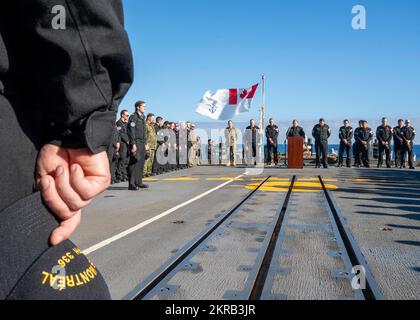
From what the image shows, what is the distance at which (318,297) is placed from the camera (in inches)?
118

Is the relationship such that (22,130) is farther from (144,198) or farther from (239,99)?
(239,99)

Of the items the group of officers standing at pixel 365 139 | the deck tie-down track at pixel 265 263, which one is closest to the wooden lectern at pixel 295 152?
the group of officers standing at pixel 365 139

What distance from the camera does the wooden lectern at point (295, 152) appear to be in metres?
18.3

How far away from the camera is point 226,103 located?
2652 centimetres

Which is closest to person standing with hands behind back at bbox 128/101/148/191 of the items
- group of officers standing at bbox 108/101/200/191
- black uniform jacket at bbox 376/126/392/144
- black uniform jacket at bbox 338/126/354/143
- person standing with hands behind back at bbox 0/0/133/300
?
group of officers standing at bbox 108/101/200/191

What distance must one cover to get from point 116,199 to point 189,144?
1276cm

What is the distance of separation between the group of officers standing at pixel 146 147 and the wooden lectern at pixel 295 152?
485 centimetres

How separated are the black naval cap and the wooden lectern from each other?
1752 centimetres

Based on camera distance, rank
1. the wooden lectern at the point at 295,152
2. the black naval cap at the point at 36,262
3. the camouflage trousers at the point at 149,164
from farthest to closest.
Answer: the wooden lectern at the point at 295,152 < the camouflage trousers at the point at 149,164 < the black naval cap at the point at 36,262

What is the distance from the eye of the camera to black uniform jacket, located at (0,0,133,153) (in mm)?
1178

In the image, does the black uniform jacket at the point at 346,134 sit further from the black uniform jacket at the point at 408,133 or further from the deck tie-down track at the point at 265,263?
the deck tie-down track at the point at 265,263

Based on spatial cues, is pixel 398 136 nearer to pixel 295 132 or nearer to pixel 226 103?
pixel 295 132
